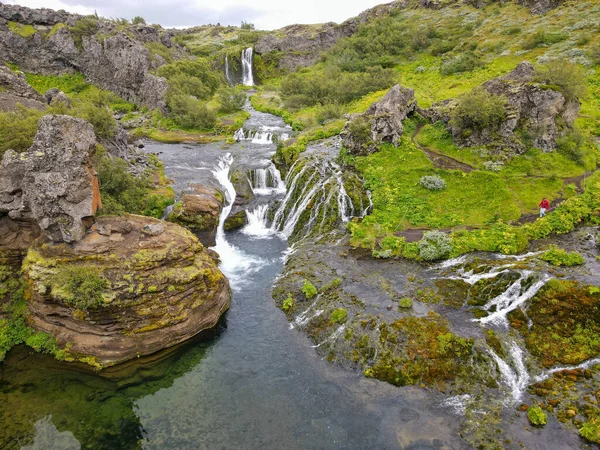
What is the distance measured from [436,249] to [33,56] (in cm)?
10149

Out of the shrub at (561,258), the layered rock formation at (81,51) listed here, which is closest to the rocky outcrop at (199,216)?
the shrub at (561,258)

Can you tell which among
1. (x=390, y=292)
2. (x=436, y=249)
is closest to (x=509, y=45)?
(x=436, y=249)

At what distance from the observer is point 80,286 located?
17188 millimetres

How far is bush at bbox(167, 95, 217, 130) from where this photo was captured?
190 ft

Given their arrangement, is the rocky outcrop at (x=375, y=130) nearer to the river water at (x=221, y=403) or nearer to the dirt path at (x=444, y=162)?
the dirt path at (x=444, y=162)

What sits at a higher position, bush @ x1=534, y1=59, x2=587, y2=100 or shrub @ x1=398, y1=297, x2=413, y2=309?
bush @ x1=534, y1=59, x2=587, y2=100

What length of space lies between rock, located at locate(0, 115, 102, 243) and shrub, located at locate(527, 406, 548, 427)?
24109 mm

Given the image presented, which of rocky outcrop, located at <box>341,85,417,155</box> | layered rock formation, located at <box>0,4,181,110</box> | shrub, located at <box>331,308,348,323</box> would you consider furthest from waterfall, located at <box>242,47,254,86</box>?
shrub, located at <box>331,308,348,323</box>

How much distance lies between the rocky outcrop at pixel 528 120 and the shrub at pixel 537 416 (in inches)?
1006

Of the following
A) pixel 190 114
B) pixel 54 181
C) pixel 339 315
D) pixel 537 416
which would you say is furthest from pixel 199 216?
pixel 190 114

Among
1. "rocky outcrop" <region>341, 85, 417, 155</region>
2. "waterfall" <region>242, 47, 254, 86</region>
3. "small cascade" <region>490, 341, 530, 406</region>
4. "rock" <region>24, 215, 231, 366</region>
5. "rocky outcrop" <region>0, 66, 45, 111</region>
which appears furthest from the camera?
"waterfall" <region>242, 47, 254, 86</region>

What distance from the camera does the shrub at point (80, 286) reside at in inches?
671

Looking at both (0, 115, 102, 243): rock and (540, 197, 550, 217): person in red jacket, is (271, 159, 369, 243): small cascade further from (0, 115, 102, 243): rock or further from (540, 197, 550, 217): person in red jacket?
(0, 115, 102, 243): rock

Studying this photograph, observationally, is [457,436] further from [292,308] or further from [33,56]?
[33,56]
